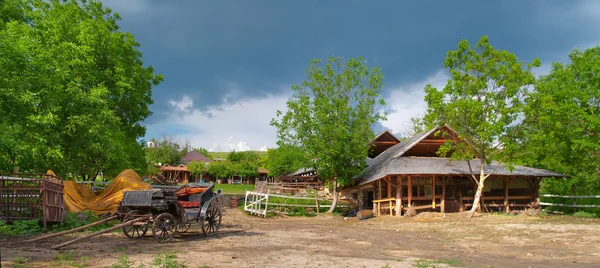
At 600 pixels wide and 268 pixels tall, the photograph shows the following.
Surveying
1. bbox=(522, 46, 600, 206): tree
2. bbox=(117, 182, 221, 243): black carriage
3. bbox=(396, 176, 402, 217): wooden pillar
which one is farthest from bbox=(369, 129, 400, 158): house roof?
bbox=(117, 182, 221, 243): black carriage

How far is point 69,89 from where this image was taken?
1997cm

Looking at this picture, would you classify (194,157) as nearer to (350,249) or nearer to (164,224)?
(164,224)

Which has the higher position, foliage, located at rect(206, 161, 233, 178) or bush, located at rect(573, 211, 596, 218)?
foliage, located at rect(206, 161, 233, 178)

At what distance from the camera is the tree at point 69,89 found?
53.5ft

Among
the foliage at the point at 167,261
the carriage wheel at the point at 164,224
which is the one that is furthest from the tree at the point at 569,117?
the foliage at the point at 167,261

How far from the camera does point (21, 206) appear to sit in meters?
13.5

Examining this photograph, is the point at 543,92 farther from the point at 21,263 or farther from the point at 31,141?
the point at 31,141

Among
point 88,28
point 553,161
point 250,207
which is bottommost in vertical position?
point 250,207

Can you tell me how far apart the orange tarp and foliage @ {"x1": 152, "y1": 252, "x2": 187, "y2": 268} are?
30.9ft

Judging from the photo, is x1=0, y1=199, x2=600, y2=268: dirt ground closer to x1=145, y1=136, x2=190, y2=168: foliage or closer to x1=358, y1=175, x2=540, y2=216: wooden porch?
x1=358, y1=175, x2=540, y2=216: wooden porch

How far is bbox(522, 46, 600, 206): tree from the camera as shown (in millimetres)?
21766

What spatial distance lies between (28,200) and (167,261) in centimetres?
791

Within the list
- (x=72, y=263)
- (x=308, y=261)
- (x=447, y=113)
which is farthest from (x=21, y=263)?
(x=447, y=113)

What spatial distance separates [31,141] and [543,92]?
24235 mm
